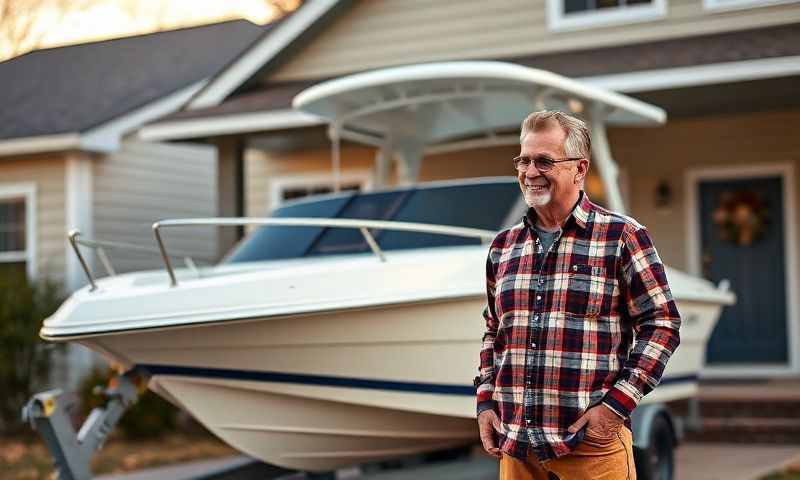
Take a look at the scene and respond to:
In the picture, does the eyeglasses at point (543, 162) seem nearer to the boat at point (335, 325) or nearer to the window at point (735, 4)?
the boat at point (335, 325)

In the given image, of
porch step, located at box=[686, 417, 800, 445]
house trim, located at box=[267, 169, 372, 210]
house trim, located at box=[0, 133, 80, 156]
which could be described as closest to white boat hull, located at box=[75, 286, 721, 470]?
porch step, located at box=[686, 417, 800, 445]

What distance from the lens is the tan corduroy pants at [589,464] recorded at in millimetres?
3021

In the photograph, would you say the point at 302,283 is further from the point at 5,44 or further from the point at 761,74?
the point at 5,44

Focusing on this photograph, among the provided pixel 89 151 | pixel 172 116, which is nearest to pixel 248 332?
pixel 172 116

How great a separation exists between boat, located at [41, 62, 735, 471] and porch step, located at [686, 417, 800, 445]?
11.1 feet

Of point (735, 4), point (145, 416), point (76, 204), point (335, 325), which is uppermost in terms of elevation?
point (735, 4)

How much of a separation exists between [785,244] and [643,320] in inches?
308

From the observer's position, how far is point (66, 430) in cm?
544

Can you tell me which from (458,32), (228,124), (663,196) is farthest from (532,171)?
(663,196)

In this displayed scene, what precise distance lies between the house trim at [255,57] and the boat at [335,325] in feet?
13.9

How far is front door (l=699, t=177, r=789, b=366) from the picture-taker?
10.3 metres

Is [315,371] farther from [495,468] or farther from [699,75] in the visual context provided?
[699,75]

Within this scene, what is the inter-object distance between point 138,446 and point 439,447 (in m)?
4.59

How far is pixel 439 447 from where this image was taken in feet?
21.1
